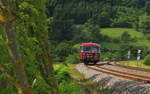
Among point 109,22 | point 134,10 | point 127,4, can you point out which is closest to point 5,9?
point 109,22

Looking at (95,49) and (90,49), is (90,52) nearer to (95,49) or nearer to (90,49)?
(90,49)

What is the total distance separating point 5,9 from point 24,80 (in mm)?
450

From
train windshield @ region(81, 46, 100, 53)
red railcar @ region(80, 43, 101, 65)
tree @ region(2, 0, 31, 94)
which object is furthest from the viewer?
train windshield @ region(81, 46, 100, 53)

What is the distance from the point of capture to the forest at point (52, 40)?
1.81 metres

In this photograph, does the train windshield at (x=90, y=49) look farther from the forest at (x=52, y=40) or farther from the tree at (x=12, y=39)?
the tree at (x=12, y=39)

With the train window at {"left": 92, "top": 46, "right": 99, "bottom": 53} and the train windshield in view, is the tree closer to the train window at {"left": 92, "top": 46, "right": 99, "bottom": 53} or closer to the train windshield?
the train windshield

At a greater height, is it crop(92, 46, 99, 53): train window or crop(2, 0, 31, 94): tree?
crop(2, 0, 31, 94): tree

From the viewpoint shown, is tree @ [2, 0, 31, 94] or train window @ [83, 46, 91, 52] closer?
tree @ [2, 0, 31, 94]

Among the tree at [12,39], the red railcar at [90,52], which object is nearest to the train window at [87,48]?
the red railcar at [90,52]

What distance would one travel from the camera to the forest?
1.81 m

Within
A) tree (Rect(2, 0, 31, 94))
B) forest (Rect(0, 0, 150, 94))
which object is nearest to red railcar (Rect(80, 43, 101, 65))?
forest (Rect(0, 0, 150, 94))

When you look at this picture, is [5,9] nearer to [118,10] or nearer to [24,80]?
[24,80]

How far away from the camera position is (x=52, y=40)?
684cm

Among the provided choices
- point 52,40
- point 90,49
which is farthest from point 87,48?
point 52,40
